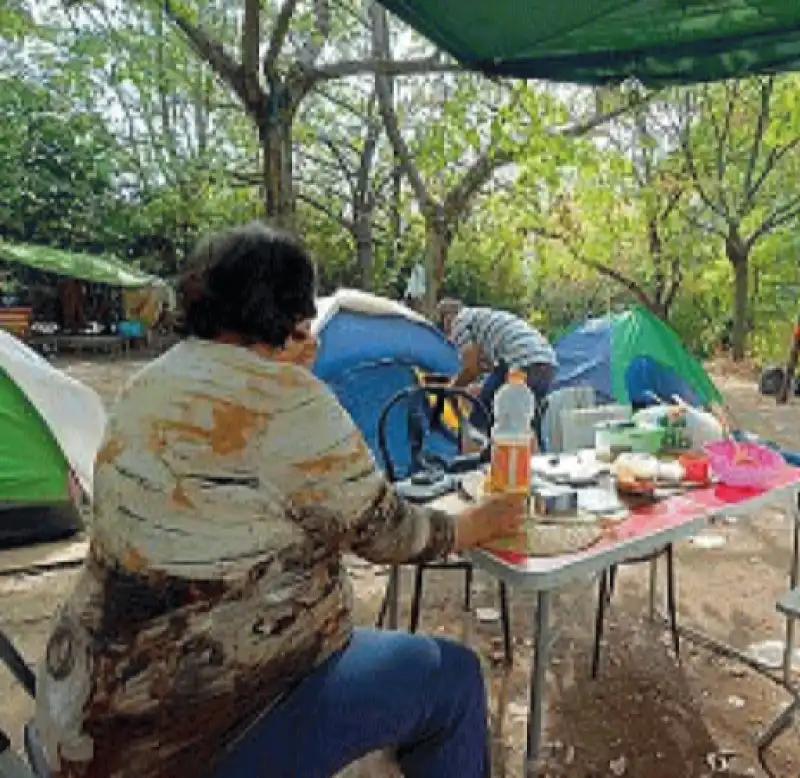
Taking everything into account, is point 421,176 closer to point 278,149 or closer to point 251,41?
point 278,149

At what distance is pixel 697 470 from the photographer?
218 centimetres

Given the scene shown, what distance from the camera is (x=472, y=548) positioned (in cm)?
167

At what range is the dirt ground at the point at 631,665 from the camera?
2320mm

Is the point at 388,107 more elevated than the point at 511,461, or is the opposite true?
the point at 388,107

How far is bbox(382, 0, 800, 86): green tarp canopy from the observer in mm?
2430

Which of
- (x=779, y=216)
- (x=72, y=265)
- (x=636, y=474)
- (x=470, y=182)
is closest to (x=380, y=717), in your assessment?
(x=636, y=474)

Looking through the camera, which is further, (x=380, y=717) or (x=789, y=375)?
(x=789, y=375)

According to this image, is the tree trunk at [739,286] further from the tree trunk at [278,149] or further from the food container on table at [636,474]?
the food container on table at [636,474]

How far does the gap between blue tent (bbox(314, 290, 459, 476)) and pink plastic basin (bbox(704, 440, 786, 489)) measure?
228 cm

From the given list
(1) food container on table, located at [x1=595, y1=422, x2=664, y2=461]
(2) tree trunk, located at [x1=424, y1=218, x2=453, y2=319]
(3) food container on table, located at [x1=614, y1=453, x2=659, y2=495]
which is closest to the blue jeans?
(3) food container on table, located at [x1=614, y1=453, x2=659, y2=495]

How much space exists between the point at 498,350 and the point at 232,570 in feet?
11.1

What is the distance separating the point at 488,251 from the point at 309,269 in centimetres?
1420

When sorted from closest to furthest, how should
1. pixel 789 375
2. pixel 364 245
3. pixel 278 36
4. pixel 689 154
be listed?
pixel 278 36
pixel 789 375
pixel 689 154
pixel 364 245

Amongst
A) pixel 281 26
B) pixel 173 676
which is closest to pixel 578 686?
pixel 173 676
